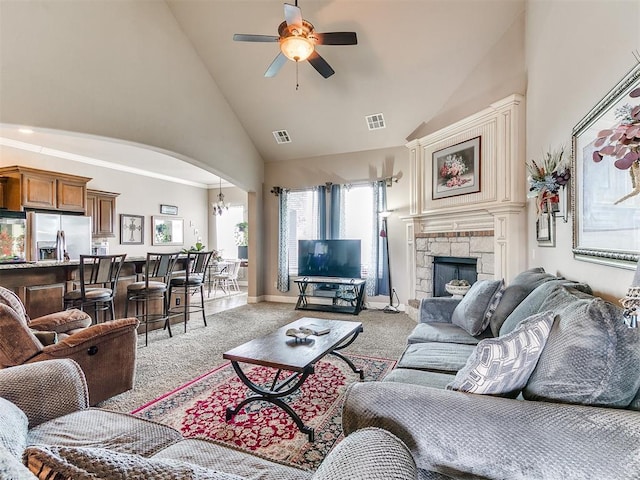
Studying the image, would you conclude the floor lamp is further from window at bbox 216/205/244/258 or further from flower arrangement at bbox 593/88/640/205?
window at bbox 216/205/244/258

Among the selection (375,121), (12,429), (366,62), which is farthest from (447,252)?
(12,429)

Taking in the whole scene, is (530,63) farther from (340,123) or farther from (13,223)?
(13,223)

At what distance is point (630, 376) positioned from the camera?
1.11 metres

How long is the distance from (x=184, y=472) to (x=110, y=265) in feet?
12.8

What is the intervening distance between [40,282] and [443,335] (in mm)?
4041

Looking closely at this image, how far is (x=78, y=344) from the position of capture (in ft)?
7.49

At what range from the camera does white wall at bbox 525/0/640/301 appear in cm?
176

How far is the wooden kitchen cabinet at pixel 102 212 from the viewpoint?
6.73 m

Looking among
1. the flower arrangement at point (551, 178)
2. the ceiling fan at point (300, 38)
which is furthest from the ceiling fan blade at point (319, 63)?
the flower arrangement at point (551, 178)

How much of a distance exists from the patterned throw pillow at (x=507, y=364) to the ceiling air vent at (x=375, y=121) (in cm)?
472

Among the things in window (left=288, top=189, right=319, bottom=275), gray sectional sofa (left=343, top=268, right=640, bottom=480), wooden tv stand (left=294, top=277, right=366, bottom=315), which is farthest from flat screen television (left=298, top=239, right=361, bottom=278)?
gray sectional sofa (left=343, top=268, right=640, bottom=480)

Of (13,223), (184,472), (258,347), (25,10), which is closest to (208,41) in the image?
(25,10)

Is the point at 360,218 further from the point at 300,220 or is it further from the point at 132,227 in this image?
the point at 132,227

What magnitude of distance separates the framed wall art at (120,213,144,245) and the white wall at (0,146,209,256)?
8cm
